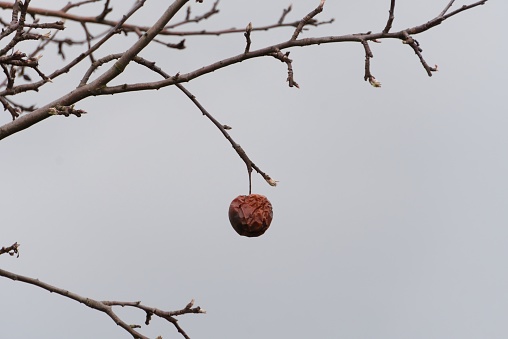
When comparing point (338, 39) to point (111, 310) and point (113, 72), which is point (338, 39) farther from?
point (111, 310)

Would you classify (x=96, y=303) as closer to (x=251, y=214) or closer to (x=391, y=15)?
(x=251, y=214)

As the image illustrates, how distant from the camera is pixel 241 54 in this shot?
407 cm

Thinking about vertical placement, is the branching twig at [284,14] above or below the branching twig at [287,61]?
above

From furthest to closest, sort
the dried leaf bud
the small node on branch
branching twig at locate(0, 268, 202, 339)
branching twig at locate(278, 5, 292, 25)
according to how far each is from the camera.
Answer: branching twig at locate(278, 5, 292, 25)
branching twig at locate(0, 268, 202, 339)
the dried leaf bud
the small node on branch

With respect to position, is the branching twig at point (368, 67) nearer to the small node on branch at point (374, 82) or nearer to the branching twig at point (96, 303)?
the small node on branch at point (374, 82)

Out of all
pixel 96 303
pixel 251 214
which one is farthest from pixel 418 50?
pixel 96 303

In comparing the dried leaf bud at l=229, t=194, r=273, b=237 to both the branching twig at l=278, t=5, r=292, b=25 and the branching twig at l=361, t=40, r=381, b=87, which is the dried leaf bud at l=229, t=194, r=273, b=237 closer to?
the branching twig at l=361, t=40, r=381, b=87

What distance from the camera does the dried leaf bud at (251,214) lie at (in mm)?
4469

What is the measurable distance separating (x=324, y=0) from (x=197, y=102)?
88cm

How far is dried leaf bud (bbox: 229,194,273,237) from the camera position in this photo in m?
4.47

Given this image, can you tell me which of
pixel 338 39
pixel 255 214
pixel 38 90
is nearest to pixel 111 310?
pixel 255 214

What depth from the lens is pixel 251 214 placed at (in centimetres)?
446

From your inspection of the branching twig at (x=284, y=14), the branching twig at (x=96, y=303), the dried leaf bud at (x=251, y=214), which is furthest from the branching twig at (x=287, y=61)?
the branching twig at (x=284, y=14)

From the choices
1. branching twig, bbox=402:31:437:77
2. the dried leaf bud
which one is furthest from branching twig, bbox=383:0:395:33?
the dried leaf bud
